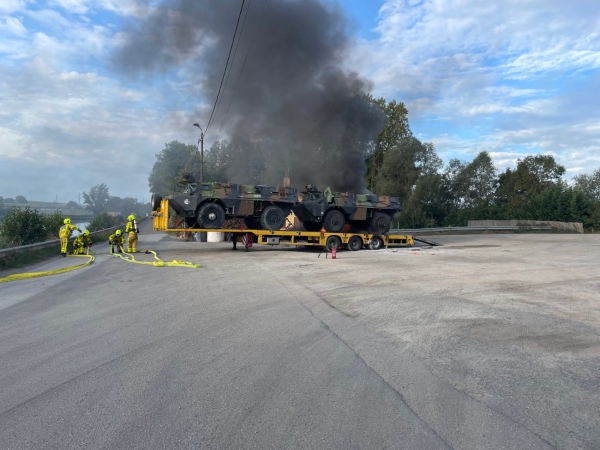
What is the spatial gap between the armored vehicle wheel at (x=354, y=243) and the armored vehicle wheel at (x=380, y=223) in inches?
41.2

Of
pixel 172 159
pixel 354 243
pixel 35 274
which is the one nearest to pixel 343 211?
pixel 354 243

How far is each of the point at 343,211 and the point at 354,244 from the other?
4.63 feet

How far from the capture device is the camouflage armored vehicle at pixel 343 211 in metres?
18.9

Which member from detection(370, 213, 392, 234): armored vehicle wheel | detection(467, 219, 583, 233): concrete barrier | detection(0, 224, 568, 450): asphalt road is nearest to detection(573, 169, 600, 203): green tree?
detection(467, 219, 583, 233): concrete barrier

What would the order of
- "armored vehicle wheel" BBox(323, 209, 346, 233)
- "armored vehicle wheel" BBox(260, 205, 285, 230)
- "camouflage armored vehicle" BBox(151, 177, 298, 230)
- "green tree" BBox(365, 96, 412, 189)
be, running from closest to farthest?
"camouflage armored vehicle" BBox(151, 177, 298, 230), "armored vehicle wheel" BBox(260, 205, 285, 230), "armored vehicle wheel" BBox(323, 209, 346, 233), "green tree" BBox(365, 96, 412, 189)

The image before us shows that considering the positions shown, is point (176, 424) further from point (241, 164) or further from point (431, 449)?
point (241, 164)

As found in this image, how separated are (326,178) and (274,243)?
6.48 m

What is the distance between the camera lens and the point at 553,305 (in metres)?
7.71

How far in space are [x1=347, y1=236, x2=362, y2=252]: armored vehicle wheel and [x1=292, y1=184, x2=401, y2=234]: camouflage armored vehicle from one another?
64 cm

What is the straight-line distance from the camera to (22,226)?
1919 centimetres

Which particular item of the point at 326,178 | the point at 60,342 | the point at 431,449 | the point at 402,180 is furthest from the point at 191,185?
the point at 402,180

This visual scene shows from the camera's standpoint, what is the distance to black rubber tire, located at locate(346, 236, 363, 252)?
19250 mm

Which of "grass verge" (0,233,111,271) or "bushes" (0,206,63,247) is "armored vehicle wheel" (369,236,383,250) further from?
"bushes" (0,206,63,247)

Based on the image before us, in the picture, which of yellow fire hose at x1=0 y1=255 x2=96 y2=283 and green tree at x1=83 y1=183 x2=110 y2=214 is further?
green tree at x1=83 y1=183 x2=110 y2=214
